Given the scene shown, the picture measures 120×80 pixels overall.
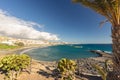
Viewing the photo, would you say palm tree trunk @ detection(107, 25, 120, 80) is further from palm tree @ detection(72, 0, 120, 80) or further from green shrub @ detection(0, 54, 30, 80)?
green shrub @ detection(0, 54, 30, 80)

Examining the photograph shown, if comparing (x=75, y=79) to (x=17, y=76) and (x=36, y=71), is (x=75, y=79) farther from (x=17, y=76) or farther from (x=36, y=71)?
(x=17, y=76)

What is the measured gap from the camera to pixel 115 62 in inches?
391

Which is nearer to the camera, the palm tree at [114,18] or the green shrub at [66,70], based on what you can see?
the palm tree at [114,18]

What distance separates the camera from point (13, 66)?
16.8 m

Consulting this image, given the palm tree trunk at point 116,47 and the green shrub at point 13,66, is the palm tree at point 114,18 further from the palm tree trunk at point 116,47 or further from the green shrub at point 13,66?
the green shrub at point 13,66

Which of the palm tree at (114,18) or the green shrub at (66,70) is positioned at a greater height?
the palm tree at (114,18)

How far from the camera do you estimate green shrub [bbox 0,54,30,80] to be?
663 inches

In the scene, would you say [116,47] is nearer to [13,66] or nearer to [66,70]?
[66,70]

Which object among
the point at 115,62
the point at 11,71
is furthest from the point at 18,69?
the point at 115,62

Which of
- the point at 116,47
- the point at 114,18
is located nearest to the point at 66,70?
the point at 116,47

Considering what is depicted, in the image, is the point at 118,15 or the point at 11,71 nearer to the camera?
the point at 118,15

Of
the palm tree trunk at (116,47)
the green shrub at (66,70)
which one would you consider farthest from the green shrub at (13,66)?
the palm tree trunk at (116,47)

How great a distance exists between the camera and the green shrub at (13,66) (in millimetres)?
16844

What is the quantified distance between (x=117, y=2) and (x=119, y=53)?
307 centimetres
